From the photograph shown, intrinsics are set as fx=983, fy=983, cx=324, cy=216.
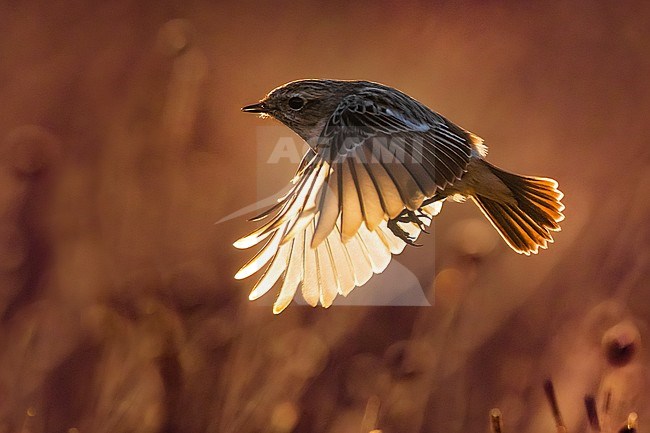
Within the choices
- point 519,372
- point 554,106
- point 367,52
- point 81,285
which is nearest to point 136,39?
point 367,52

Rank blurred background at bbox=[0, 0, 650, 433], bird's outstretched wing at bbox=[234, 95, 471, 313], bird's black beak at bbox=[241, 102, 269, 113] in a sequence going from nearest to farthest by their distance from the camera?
bird's outstretched wing at bbox=[234, 95, 471, 313], blurred background at bbox=[0, 0, 650, 433], bird's black beak at bbox=[241, 102, 269, 113]

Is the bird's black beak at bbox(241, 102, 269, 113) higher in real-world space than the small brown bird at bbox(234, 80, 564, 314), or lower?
higher

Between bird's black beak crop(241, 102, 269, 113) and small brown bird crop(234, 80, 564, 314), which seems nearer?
small brown bird crop(234, 80, 564, 314)

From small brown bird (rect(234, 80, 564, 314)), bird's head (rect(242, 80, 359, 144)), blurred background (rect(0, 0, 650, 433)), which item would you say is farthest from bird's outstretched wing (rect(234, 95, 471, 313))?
blurred background (rect(0, 0, 650, 433))

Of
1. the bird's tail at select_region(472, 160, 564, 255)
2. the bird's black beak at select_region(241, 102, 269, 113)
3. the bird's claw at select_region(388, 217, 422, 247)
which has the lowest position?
the bird's claw at select_region(388, 217, 422, 247)

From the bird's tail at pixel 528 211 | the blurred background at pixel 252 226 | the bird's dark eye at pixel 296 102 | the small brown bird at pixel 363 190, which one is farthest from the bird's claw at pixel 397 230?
the bird's dark eye at pixel 296 102

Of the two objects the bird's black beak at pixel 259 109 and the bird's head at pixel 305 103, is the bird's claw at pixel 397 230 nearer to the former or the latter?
the bird's head at pixel 305 103

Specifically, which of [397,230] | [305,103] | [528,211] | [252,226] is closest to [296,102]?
[305,103]

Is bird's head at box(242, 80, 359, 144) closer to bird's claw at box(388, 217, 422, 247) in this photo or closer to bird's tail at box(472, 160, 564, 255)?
bird's claw at box(388, 217, 422, 247)

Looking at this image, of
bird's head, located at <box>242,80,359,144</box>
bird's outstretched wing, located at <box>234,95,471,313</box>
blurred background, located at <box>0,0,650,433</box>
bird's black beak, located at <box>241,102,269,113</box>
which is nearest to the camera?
bird's outstretched wing, located at <box>234,95,471,313</box>
